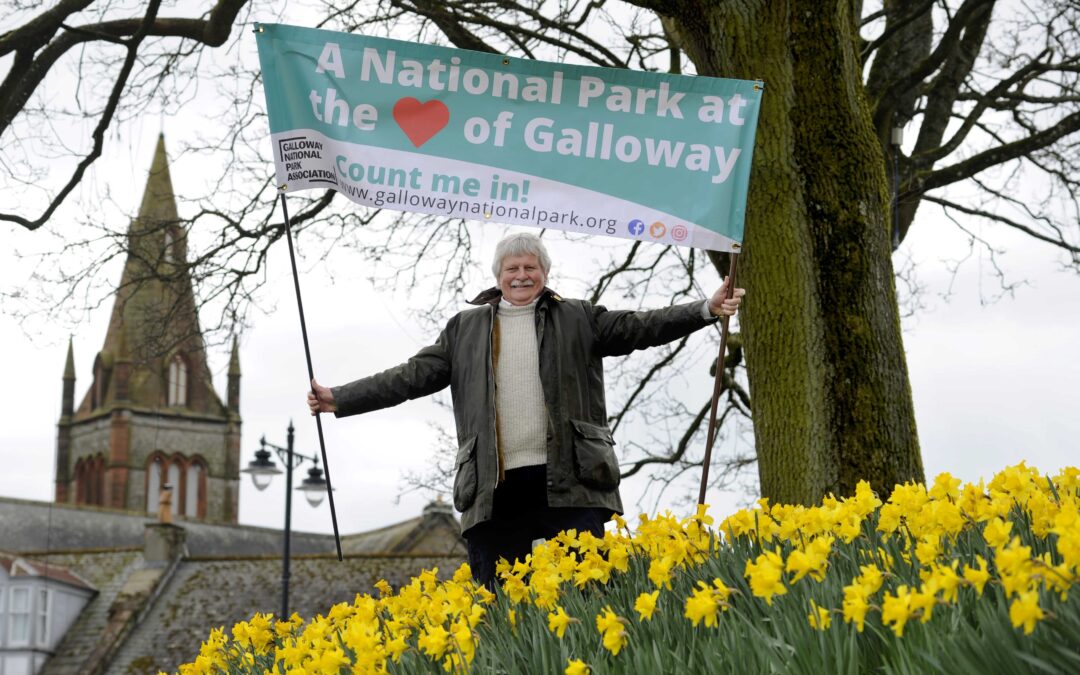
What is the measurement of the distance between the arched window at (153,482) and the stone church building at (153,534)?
0.09 metres

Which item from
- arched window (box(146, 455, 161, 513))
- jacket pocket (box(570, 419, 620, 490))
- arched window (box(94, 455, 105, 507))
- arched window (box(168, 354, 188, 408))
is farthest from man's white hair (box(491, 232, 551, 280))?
arched window (box(94, 455, 105, 507))

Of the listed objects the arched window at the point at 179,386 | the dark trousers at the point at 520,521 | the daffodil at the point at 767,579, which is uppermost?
the arched window at the point at 179,386

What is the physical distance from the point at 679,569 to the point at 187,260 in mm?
8648

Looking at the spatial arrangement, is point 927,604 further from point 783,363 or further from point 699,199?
point 783,363

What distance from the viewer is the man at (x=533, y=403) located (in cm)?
473

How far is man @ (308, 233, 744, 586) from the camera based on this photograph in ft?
15.5

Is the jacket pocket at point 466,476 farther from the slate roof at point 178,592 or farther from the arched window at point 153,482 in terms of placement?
the arched window at point 153,482

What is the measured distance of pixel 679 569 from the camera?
3.88 metres

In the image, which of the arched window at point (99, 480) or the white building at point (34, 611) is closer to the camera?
the white building at point (34, 611)

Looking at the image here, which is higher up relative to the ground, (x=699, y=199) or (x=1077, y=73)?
(x=1077, y=73)

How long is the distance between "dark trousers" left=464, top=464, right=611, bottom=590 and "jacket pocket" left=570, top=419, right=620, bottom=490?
11 cm

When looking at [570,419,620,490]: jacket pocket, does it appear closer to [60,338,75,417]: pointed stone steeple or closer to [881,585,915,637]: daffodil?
[881,585,915,637]: daffodil

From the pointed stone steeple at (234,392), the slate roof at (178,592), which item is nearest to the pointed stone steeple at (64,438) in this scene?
the pointed stone steeple at (234,392)

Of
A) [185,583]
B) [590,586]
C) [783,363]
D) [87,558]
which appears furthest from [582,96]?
[87,558]
